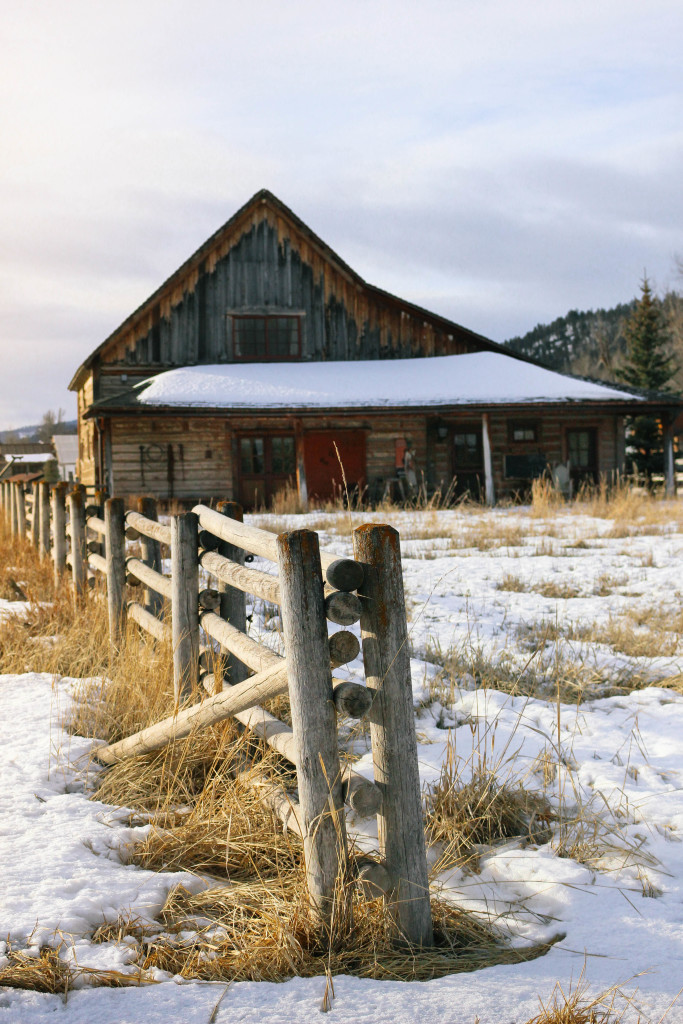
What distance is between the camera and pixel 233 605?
3670mm

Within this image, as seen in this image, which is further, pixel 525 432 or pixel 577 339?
pixel 577 339

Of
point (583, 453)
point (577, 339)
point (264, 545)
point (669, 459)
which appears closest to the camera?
point (264, 545)

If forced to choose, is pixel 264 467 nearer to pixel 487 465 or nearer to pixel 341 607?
pixel 487 465

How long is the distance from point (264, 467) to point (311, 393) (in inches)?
92.8

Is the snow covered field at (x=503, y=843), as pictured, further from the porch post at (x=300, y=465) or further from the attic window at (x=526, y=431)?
the attic window at (x=526, y=431)

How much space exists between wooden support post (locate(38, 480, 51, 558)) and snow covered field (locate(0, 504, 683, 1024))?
15.8 feet

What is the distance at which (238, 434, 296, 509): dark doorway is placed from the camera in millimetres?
17967

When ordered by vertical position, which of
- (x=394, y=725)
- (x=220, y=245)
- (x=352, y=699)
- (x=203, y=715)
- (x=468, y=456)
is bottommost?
(x=203, y=715)

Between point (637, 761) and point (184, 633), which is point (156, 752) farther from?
point (637, 761)

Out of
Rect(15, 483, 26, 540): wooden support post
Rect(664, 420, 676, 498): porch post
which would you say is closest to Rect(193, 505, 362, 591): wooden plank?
Rect(15, 483, 26, 540): wooden support post

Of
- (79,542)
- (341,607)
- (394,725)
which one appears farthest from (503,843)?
(79,542)

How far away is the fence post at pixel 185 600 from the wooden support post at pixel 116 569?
1.60 metres

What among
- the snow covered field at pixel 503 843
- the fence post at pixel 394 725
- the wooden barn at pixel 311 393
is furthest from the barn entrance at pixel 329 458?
the fence post at pixel 394 725

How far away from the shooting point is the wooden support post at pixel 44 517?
9031 millimetres
